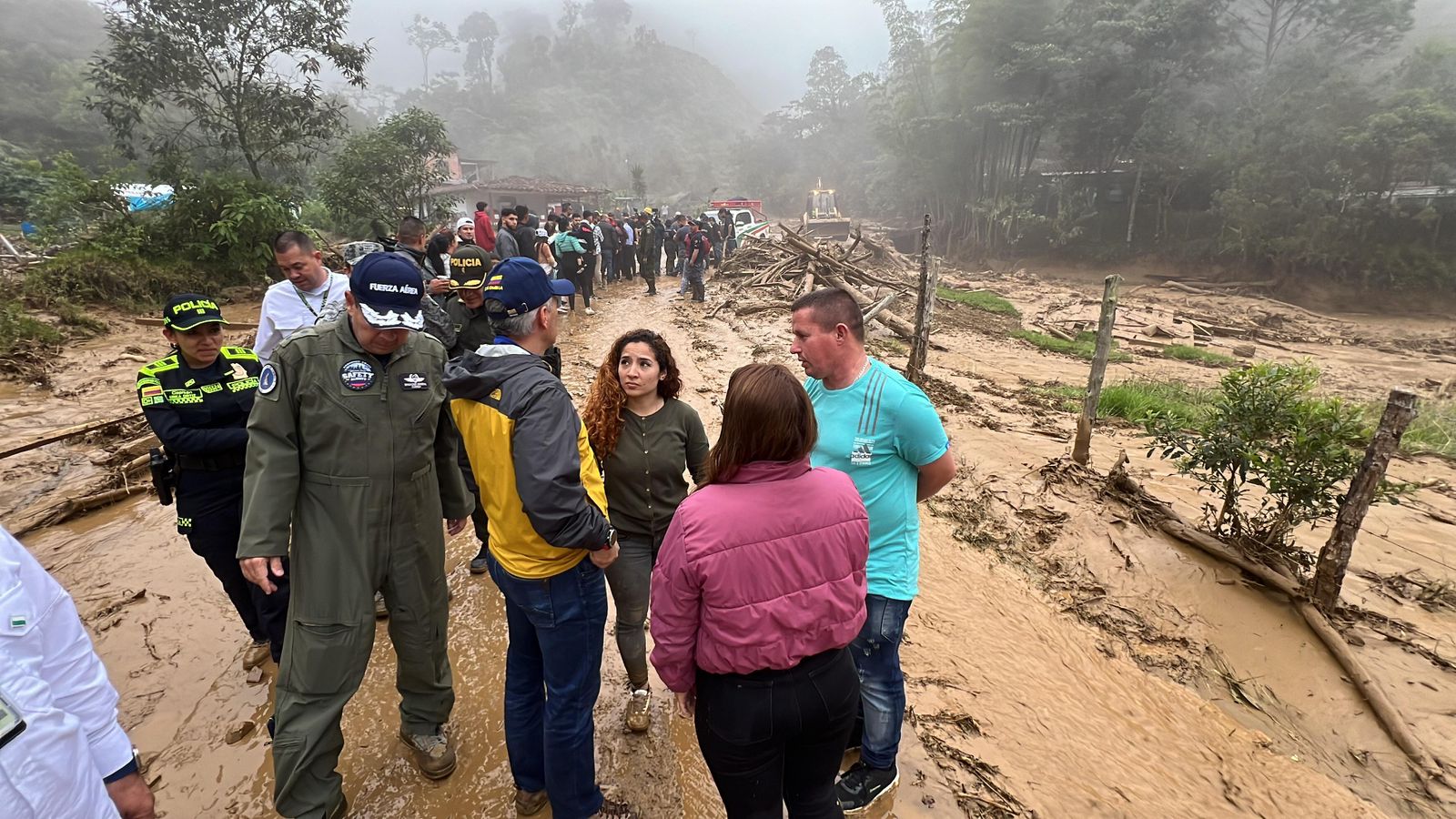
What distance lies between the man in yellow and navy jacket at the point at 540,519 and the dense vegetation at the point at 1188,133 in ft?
75.9

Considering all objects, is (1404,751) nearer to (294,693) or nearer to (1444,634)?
(1444,634)

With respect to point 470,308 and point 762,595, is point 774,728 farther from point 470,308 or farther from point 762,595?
point 470,308

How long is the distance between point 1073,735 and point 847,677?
2.04 meters

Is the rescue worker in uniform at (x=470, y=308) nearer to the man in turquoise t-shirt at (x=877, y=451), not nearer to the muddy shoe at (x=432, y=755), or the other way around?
the muddy shoe at (x=432, y=755)

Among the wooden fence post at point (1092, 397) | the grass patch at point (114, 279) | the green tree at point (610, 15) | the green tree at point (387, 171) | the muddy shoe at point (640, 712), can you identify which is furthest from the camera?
the green tree at point (610, 15)

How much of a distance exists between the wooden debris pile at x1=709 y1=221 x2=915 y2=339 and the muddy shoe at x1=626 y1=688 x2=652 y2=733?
33.4ft

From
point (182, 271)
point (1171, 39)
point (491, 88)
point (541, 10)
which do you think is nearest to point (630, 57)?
point (491, 88)

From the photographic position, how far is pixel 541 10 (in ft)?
518

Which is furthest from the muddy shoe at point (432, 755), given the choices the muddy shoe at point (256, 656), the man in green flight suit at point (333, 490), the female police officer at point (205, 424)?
the muddy shoe at point (256, 656)

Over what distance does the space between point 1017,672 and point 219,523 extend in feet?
13.2

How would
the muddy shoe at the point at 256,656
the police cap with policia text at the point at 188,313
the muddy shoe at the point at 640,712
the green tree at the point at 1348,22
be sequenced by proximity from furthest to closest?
the green tree at the point at 1348,22 < the muddy shoe at the point at 256,656 < the muddy shoe at the point at 640,712 < the police cap with policia text at the point at 188,313

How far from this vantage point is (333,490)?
6.92 feet

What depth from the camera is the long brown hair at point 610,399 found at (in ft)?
8.08

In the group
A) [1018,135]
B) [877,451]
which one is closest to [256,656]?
[877,451]
